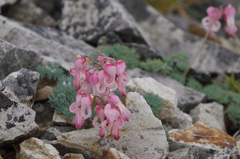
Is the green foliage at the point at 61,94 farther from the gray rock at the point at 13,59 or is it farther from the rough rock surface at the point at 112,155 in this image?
the rough rock surface at the point at 112,155

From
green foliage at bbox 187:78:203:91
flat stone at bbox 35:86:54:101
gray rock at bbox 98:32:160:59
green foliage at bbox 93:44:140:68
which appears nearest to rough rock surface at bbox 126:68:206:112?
green foliage at bbox 93:44:140:68

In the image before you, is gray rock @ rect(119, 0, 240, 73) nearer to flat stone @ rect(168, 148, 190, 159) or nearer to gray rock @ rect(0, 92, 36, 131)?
flat stone @ rect(168, 148, 190, 159)

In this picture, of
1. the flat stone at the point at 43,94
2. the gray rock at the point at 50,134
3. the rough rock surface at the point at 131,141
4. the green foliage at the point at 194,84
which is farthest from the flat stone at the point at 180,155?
the green foliage at the point at 194,84

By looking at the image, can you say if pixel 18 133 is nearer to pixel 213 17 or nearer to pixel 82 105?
pixel 82 105

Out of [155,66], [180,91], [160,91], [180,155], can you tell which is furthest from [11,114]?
[180,91]

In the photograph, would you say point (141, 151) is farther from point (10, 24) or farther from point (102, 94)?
point (10, 24)

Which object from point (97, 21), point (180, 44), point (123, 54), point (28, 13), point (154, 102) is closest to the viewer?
point (154, 102)
